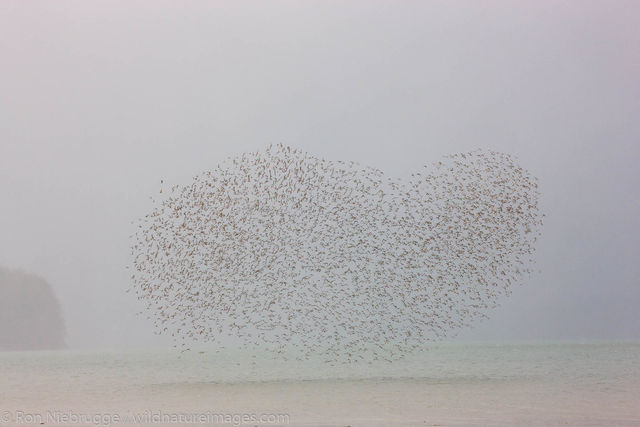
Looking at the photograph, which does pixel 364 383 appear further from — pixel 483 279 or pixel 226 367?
pixel 226 367

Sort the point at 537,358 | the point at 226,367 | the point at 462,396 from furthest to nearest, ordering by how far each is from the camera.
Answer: the point at 537,358, the point at 226,367, the point at 462,396

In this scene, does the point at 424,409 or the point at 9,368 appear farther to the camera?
the point at 9,368

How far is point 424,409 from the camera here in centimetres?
1016

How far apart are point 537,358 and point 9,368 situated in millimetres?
12621

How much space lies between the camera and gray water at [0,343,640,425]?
9.89 metres

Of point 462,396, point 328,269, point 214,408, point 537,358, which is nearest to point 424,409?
point 462,396

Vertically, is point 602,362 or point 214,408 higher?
point 214,408

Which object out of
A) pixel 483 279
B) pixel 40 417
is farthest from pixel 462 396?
pixel 40 417

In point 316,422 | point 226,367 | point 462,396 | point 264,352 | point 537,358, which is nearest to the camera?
point 316,422

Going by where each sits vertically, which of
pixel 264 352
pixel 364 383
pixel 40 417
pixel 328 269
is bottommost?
pixel 264 352

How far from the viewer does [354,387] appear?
41.2ft

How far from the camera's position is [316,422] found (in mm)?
9188

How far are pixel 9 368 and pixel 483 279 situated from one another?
11.4 metres

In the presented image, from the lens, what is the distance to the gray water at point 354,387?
9.89m
